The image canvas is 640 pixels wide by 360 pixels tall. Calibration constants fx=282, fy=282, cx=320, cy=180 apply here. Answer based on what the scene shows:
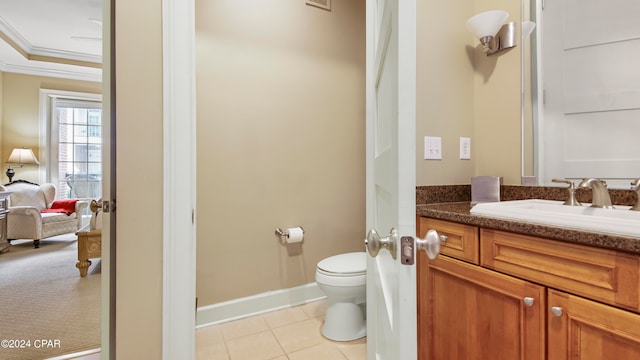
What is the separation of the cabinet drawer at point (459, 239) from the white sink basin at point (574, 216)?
8cm

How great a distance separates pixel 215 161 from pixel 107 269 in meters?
0.94

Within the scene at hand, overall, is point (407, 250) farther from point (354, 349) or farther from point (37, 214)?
point (37, 214)

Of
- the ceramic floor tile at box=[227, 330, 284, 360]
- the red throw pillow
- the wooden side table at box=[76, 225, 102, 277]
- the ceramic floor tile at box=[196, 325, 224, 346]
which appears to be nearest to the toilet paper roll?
the ceramic floor tile at box=[227, 330, 284, 360]

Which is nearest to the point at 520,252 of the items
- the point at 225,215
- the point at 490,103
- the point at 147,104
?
the point at 490,103

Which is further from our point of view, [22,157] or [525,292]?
[22,157]

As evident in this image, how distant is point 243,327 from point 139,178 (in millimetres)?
1246

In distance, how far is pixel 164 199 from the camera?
112 cm

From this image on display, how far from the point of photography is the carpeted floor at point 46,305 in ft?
5.35

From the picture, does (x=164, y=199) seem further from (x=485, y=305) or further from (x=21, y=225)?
(x=21, y=225)

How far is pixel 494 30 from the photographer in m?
1.37

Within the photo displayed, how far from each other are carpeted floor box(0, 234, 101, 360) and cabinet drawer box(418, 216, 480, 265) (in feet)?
6.51

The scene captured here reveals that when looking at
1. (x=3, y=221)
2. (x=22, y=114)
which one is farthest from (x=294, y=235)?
(x=22, y=114)

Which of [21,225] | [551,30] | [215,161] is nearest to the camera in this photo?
[551,30]

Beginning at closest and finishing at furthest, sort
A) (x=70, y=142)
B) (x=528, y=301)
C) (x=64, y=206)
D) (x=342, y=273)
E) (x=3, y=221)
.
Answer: (x=528, y=301) → (x=342, y=273) → (x=3, y=221) → (x=64, y=206) → (x=70, y=142)
